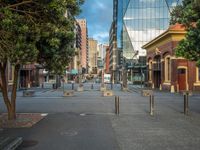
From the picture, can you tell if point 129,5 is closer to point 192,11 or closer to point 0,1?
point 192,11

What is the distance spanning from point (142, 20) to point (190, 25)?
83.0 m

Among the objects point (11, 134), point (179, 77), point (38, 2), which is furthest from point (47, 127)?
point (179, 77)

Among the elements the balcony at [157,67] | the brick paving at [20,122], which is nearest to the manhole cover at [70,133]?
the brick paving at [20,122]

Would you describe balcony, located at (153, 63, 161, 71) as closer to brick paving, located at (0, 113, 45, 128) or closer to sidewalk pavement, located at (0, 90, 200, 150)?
sidewalk pavement, located at (0, 90, 200, 150)

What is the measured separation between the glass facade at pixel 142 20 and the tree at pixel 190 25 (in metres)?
78.1

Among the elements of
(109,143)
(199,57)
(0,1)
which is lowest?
(109,143)

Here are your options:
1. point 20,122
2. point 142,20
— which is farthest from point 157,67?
point 20,122

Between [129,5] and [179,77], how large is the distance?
5467cm

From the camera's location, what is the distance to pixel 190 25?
1655 cm

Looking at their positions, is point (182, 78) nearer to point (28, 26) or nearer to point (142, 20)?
point (28, 26)

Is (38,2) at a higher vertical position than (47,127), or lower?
higher

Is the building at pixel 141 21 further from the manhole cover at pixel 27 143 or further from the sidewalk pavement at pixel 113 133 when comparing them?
the manhole cover at pixel 27 143

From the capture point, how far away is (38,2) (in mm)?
10312

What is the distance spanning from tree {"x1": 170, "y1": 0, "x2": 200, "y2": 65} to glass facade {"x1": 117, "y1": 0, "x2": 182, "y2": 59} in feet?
256
